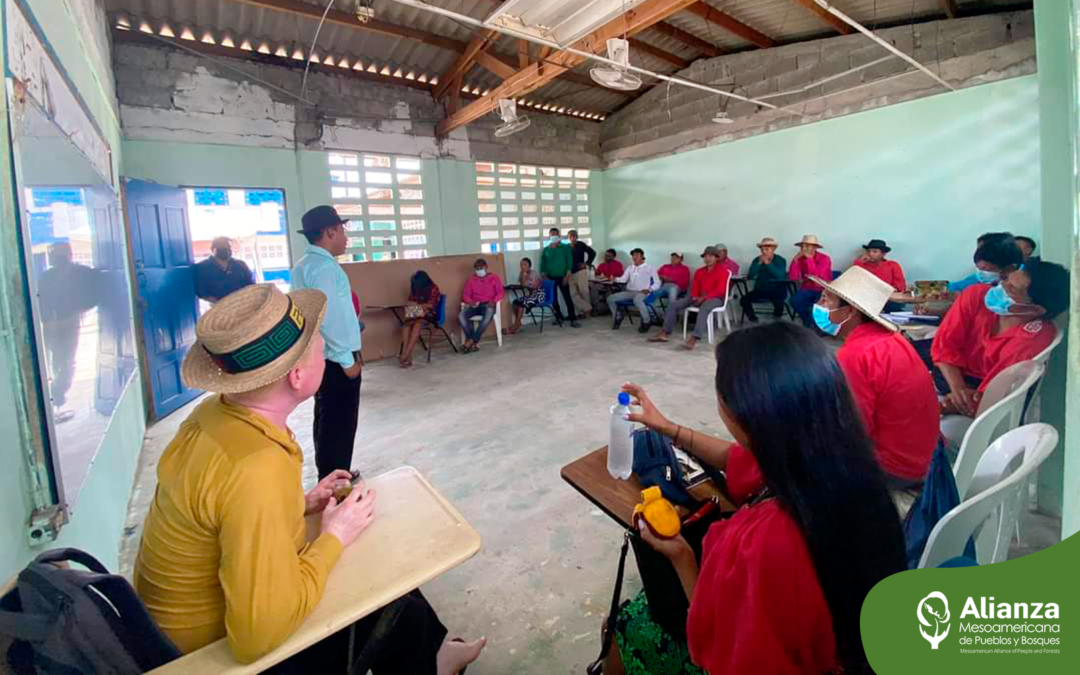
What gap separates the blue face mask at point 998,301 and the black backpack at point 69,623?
3191mm

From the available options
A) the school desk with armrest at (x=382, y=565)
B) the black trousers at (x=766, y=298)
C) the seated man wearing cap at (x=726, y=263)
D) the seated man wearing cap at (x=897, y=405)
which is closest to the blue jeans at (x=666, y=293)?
the seated man wearing cap at (x=726, y=263)

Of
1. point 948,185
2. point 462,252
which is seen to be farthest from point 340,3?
point 948,185

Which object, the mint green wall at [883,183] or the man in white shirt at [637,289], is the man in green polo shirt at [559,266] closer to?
the man in white shirt at [637,289]

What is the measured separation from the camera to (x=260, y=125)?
5441 millimetres

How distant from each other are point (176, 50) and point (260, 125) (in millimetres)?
923

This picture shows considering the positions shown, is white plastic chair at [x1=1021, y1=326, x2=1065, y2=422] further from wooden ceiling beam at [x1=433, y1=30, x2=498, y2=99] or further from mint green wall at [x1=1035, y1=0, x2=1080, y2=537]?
wooden ceiling beam at [x1=433, y1=30, x2=498, y2=99]

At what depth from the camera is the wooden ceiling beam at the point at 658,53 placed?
617 cm

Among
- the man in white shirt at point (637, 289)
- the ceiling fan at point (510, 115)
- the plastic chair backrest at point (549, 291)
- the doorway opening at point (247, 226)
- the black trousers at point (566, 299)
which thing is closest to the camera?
the doorway opening at point (247, 226)

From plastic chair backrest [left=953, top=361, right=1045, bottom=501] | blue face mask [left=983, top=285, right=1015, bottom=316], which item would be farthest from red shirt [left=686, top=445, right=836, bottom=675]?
blue face mask [left=983, top=285, right=1015, bottom=316]

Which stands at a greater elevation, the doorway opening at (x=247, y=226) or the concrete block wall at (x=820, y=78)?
the concrete block wall at (x=820, y=78)

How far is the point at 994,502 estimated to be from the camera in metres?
1.00

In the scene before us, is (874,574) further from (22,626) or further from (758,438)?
(22,626)

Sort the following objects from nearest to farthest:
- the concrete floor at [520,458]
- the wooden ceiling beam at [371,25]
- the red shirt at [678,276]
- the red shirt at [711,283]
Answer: the concrete floor at [520,458] → the wooden ceiling beam at [371,25] → the red shirt at [711,283] → the red shirt at [678,276]

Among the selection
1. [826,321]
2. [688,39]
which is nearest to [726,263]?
[688,39]
